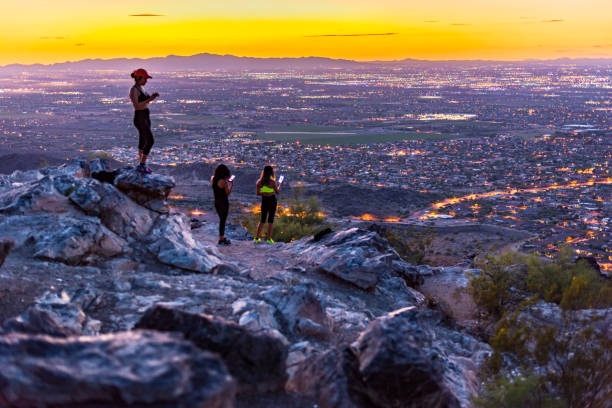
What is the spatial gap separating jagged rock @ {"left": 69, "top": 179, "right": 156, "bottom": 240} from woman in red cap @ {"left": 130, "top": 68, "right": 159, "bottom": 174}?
0.92m

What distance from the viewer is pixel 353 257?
35.3 feet

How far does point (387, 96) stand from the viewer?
501 feet

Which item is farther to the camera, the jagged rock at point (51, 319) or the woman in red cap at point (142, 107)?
the woman in red cap at point (142, 107)

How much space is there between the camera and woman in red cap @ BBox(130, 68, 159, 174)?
9492 mm

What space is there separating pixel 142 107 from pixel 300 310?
528cm

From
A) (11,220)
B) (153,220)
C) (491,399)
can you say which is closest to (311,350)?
(491,399)

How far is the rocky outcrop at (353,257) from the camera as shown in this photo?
10391 mm

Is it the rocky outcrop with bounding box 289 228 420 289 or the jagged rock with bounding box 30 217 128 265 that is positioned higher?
the jagged rock with bounding box 30 217 128 265

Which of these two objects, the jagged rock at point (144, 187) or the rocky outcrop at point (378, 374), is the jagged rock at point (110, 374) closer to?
the rocky outcrop at point (378, 374)

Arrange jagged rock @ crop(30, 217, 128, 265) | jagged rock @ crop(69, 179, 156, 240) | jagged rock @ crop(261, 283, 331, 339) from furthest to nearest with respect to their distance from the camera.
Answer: jagged rock @ crop(69, 179, 156, 240) → jagged rock @ crop(30, 217, 128, 265) → jagged rock @ crop(261, 283, 331, 339)

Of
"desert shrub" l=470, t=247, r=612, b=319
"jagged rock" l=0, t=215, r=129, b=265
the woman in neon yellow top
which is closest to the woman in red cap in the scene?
"jagged rock" l=0, t=215, r=129, b=265

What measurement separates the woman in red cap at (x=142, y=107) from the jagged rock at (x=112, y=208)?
3.01 ft

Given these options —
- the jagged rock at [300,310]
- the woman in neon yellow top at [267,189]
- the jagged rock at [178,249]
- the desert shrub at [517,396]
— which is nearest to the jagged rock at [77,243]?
the jagged rock at [178,249]

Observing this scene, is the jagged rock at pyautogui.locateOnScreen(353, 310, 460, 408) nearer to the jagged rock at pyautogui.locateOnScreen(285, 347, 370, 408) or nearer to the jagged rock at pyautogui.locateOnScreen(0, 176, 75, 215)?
the jagged rock at pyautogui.locateOnScreen(285, 347, 370, 408)
